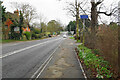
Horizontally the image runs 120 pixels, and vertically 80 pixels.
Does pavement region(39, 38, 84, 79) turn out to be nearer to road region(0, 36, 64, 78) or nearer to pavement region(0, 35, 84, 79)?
pavement region(0, 35, 84, 79)

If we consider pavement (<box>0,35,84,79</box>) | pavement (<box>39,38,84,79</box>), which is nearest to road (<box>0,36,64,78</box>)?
pavement (<box>0,35,84,79</box>)

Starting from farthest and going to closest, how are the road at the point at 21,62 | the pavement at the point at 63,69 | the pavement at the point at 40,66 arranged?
the road at the point at 21,62 < the pavement at the point at 40,66 < the pavement at the point at 63,69

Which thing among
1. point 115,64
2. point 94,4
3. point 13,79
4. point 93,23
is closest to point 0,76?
point 13,79

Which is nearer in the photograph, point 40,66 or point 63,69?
point 63,69

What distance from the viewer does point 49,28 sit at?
8488 cm

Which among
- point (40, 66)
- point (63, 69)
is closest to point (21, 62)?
point (40, 66)

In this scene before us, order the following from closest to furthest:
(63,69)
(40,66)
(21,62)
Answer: (63,69) → (40,66) → (21,62)

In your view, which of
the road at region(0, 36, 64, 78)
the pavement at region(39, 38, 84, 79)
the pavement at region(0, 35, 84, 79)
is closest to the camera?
the pavement at region(39, 38, 84, 79)

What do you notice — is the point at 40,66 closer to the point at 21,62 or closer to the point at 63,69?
the point at 63,69

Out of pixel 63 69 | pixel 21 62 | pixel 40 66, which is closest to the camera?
pixel 63 69

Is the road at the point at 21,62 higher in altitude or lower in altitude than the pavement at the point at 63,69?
higher

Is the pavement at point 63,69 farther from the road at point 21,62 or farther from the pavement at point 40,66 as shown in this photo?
the road at point 21,62

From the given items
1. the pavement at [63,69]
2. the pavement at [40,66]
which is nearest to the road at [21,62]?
the pavement at [40,66]

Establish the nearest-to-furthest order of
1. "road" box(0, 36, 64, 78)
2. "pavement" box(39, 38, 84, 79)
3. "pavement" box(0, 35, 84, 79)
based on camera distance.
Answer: "pavement" box(39, 38, 84, 79) < "pavement" box(0, 35, 84, 79) < "road" box(0, 36, 64, 78)
